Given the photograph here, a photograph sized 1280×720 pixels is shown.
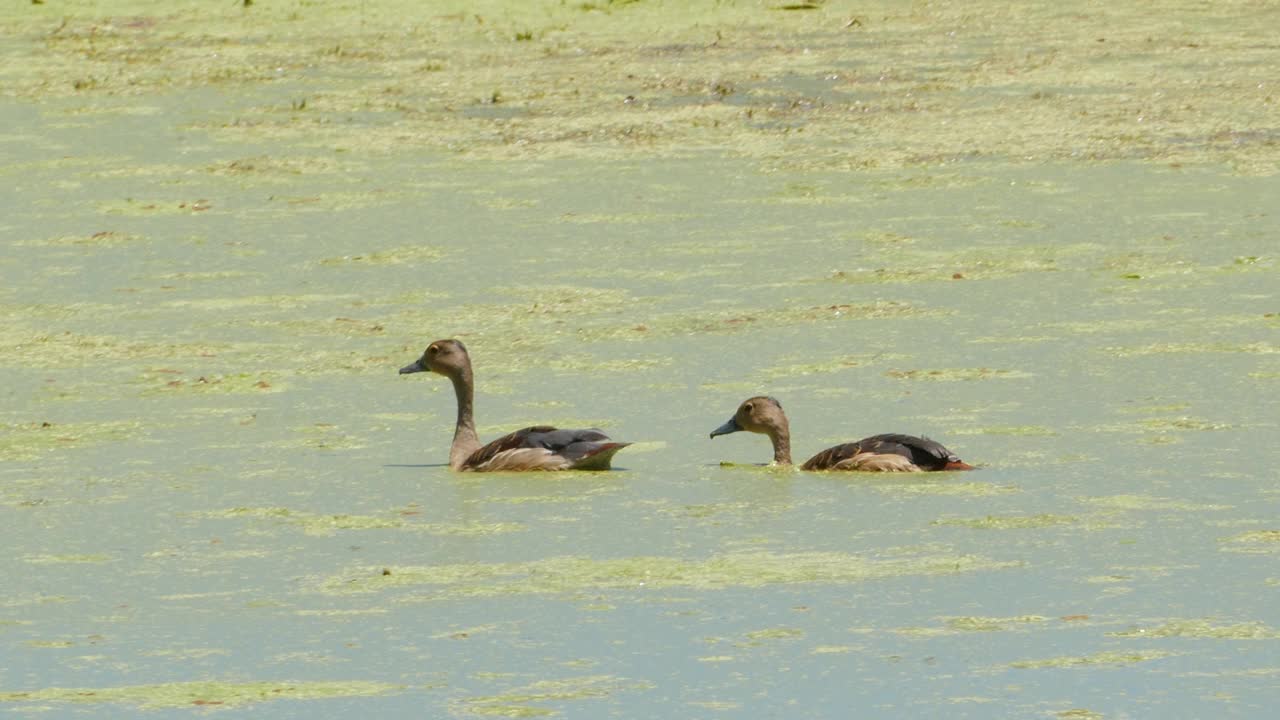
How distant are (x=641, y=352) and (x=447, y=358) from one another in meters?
1.09

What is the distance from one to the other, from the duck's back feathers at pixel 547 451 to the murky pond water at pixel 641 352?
64 mm

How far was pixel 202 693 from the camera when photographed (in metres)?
5.25

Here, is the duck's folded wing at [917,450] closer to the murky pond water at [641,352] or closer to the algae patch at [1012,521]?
the murky pond water at [641,352]

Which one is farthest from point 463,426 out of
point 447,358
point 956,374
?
point 956,374

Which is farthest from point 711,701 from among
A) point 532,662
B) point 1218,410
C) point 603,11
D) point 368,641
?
point 603,11

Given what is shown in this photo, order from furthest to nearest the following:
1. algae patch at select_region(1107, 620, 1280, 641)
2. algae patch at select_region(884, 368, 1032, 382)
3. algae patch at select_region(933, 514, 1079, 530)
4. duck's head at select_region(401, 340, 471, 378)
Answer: algae patch at select_region(884, 368, 1032, 382) → duck's head at select_region(401, 340, 471, 378) → algae patch at select_region(933, 514, 1079, 530) → algae patch at select_region(1107, 620, 1280, 641)

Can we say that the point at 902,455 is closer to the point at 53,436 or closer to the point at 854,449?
the point at 854,449

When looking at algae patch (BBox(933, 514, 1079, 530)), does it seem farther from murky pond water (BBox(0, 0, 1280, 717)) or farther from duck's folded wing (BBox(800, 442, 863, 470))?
duck's folded wing (BBox(800, 442, 863, 470))

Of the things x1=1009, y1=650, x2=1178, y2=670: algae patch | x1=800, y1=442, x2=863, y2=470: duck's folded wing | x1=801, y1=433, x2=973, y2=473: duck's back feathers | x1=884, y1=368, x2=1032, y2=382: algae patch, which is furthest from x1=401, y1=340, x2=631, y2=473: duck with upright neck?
x1=1009, y1=650, x2=1178, y2=670: algae patch

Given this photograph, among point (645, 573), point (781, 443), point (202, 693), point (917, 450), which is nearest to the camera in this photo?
point (202, 693)

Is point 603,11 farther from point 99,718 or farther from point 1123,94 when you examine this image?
point 99,718

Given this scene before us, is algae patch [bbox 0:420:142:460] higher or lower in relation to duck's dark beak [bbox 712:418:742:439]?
lower

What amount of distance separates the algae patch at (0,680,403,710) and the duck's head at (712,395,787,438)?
8.22 ft

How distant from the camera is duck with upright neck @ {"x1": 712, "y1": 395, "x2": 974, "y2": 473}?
720cm
